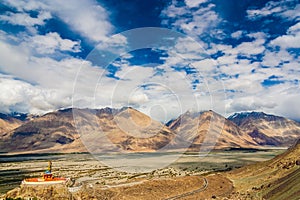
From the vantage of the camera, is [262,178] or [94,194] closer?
[94,194]

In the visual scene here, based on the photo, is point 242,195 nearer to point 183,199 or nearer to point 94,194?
point 183,199

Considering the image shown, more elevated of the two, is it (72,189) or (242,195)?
(72,189)

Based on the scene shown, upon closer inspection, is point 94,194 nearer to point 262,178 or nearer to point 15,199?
point 15,199

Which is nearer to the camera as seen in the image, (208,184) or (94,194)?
(94,194)

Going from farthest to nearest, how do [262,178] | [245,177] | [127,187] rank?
[245,177] → [262,178] → [127,187]

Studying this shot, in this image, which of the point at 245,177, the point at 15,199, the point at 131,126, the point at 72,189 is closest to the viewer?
the point at 15,199

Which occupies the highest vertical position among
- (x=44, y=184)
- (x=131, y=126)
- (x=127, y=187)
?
(x=131, y=126)

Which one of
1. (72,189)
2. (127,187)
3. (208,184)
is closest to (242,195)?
(208,184)

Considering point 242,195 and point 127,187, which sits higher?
point 127,187

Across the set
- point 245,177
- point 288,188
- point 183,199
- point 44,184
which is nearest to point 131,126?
point 44,184
